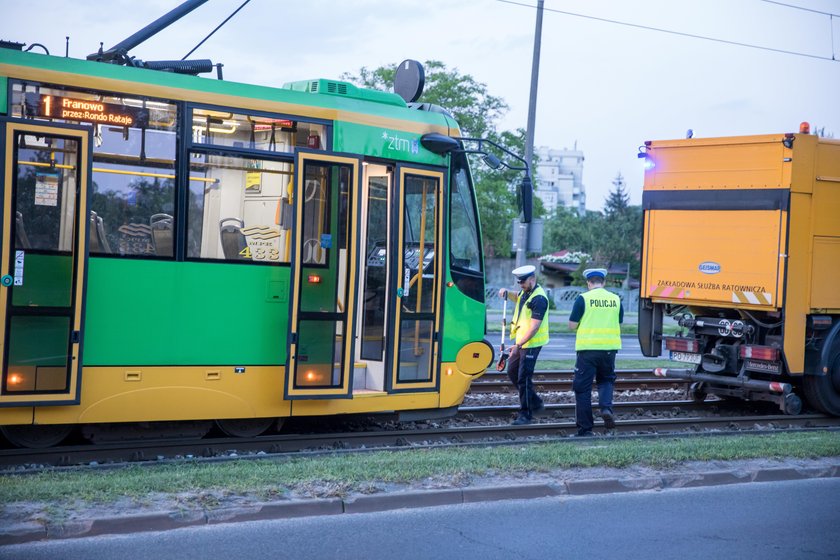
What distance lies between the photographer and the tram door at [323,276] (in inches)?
349

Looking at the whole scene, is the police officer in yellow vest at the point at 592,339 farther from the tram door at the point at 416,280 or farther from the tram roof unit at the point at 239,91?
the tram roof unit at the point at 239,91

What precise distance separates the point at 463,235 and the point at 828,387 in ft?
18.5

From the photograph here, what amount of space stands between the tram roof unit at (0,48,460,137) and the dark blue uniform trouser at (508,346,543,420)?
2659 mm

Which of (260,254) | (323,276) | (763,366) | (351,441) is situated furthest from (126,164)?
(763,366)

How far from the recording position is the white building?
145700 mm

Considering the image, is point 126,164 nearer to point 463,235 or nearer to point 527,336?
point 463,235

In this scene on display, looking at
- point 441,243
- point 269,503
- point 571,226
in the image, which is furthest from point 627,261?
point 269,503

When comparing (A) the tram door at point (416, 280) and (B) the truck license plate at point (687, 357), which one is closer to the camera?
(A) the tram door at point (416, 280)

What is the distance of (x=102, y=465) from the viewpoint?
7.76 m

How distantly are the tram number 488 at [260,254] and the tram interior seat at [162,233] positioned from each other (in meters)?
0.69

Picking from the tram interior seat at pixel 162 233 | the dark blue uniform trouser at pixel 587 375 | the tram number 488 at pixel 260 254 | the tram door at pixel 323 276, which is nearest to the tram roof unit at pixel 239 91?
the tram door at pixel 323 276

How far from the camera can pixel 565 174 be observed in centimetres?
15188

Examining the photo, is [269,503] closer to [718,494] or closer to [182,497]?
[182,497]

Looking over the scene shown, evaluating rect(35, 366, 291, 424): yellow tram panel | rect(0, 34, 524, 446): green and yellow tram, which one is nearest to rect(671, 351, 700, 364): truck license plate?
rect(0, 34, 524, 446): green and yellow tram
